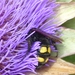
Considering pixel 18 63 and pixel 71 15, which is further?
pixel 71 15

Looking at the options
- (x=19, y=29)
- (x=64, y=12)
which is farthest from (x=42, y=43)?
(x=64, y=12)

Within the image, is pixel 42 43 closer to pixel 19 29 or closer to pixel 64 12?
pixel 19 29

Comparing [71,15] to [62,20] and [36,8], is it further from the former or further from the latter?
[36,8]

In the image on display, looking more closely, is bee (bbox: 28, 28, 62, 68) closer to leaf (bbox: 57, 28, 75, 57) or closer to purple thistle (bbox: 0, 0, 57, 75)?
purple thistle (bbox: 0, 0, 57, 75)

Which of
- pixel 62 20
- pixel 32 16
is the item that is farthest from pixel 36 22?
pixel 62 20

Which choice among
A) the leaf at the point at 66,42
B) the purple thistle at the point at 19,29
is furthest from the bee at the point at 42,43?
the leaf at the point at 66,42

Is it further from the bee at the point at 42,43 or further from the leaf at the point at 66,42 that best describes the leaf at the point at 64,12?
the bee at the point at 42,43
